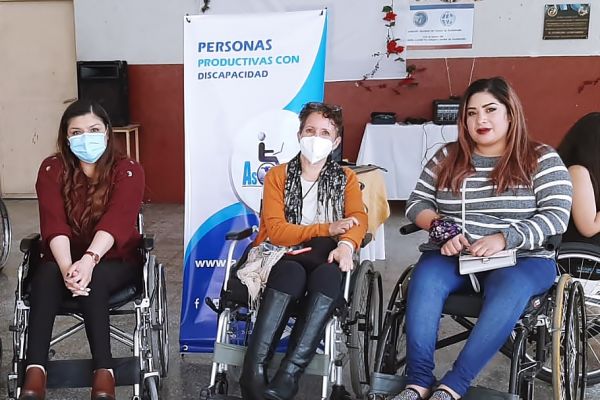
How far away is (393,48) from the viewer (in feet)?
19.1

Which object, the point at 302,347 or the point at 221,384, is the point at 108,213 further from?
the point at 302,347

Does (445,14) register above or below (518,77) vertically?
above

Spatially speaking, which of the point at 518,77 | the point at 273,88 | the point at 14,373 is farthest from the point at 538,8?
the point at 14,373

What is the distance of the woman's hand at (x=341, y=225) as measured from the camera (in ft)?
7.47

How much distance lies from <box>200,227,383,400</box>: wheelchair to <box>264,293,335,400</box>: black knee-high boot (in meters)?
0.05

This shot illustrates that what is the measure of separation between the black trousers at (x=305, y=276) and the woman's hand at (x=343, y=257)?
18 millimetres

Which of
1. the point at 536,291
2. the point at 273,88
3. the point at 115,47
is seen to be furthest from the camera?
the point at 115,47

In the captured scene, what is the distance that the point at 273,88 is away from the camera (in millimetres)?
2746

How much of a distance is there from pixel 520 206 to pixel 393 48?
3.93 m

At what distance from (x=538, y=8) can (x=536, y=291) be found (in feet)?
14.3

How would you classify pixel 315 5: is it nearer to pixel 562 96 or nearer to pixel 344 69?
pixel 344 69

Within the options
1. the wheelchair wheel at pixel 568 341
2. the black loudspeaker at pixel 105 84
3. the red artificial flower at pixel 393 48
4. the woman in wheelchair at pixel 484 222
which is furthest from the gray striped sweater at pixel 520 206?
the black loudspeaker at pixel 105 84

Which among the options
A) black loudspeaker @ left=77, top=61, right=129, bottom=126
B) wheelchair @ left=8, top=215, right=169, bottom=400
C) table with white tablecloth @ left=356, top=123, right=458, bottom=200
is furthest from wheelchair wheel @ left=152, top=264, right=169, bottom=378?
black loudspeaker @ left=77, top=61, right=129, bottom=126

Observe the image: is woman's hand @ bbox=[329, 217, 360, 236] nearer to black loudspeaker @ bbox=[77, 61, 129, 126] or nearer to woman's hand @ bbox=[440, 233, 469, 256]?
woman's hand @ bbox=[440, 233, 469, 256]
